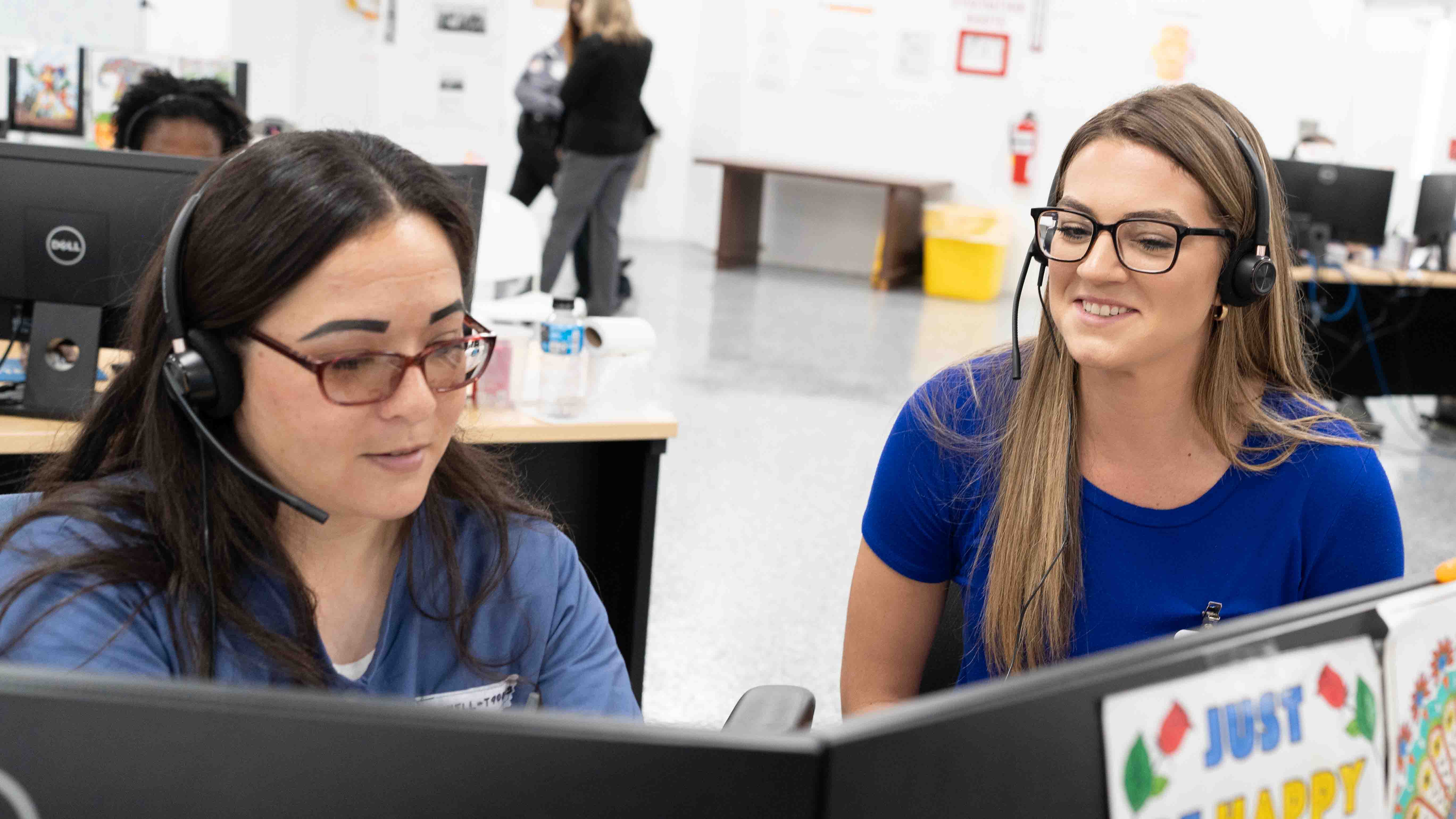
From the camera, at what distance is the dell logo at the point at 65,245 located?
1993mm

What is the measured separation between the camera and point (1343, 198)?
16.9ft

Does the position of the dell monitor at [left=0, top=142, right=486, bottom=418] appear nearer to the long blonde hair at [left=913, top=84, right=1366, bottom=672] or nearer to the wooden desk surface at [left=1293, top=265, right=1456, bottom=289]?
the long blonde hair at [left=913, top=84, right=1366, bottom=672]

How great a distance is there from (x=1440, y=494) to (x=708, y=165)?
553cm

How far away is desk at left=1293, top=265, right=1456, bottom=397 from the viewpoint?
17.4 feet

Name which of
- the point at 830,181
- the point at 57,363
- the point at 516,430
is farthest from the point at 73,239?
the point at 830,181

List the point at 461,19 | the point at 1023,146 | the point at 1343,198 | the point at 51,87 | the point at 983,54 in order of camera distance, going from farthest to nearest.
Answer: the point at 983,54 → the point at 1023,146 → the point at 461,19 → the point at 1343,198 → the point at 51,87

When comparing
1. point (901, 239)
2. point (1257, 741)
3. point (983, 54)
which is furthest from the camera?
point (901, 239)

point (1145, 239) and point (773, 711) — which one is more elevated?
point (1145, 239)

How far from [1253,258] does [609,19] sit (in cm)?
490

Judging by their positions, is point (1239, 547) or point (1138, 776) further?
point (1239, 547)

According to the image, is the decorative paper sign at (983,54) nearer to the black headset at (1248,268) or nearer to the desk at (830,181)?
the desk at (830,181)

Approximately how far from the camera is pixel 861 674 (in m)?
1.52

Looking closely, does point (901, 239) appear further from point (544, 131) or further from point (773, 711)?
point (773, 711)

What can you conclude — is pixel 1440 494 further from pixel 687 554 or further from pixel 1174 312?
pixel 1174 312
